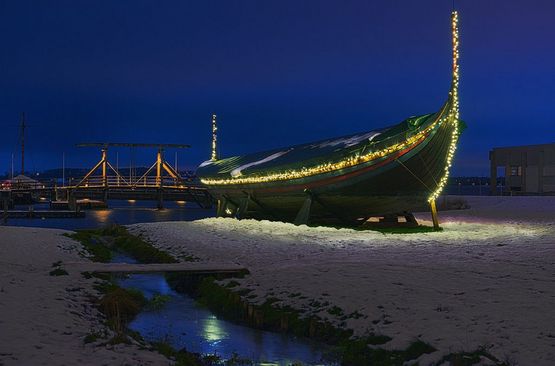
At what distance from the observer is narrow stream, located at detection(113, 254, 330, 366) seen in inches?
435

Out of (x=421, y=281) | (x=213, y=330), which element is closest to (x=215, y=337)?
(x=213, y=330)

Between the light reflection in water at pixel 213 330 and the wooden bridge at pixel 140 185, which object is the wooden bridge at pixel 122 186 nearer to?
the wooden bridge at pixel 140 185

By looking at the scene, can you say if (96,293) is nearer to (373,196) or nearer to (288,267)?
(288,267)

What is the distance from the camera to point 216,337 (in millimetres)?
12297

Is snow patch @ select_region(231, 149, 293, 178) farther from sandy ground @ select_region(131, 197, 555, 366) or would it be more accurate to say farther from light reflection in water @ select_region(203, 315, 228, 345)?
light reflection in water @ select_region(203, 315, 228, 345)

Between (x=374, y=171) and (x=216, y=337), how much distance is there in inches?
666

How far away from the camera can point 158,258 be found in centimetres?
2286

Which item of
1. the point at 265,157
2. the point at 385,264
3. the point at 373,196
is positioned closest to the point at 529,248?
the point at 385,264

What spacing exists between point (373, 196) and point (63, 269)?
52.7 feet

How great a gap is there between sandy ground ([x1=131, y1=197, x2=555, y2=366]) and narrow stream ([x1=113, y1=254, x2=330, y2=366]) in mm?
993

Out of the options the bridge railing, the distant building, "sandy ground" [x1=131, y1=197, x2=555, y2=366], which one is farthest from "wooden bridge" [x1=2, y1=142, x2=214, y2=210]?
"sandy ground" [x1=131, y1=197, x2=555, y2=366]

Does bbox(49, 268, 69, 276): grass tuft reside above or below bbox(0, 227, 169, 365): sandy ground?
above

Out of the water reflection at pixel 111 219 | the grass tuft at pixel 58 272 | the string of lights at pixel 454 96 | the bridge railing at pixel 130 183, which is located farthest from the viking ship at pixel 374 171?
the bridge railing at pixel 130 183

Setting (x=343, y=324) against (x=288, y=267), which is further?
(x=288, y=267)
